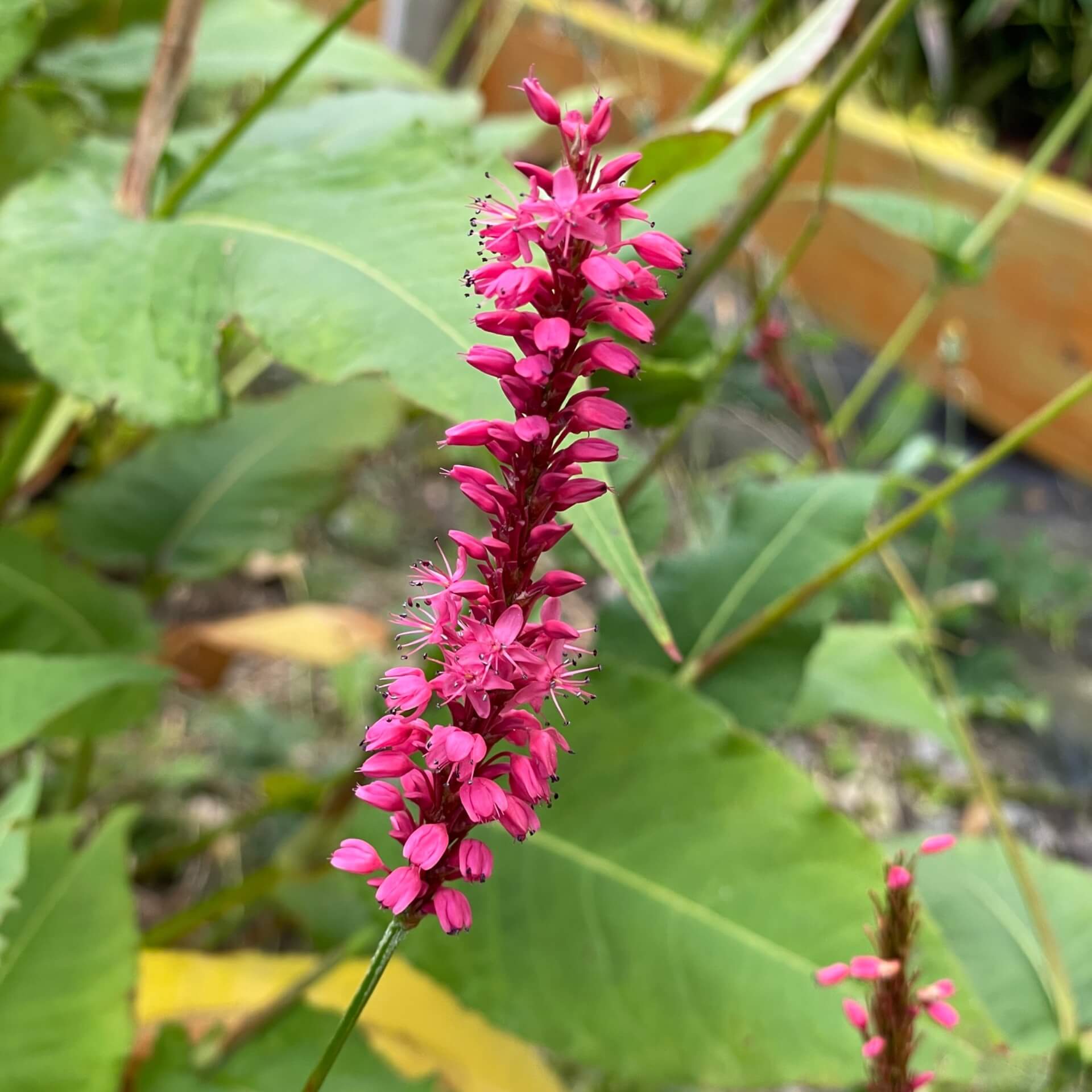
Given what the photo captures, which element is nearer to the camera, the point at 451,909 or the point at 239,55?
the point at 451,909

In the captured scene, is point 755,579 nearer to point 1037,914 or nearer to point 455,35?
point 1037,914

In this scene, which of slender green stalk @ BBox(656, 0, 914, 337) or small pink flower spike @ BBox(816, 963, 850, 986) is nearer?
small pink flower spike @ BBox(816, 963, 850, 986)

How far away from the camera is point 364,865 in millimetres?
247

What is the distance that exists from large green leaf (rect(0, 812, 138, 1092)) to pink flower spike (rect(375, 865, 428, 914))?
34 cm

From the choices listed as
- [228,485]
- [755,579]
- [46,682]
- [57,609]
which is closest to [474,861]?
[46,682]

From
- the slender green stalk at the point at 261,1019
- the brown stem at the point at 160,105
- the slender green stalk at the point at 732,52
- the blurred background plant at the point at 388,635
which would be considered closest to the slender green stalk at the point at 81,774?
the blurred background plant at the point at 388,635

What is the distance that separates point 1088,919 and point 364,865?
23.0 inches

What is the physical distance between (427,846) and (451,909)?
0.02 metres

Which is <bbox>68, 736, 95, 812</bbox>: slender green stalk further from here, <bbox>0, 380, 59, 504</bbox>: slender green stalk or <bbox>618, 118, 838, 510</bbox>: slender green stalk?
<bbox>618, 118, 838, 510</bbox>: slender green stalk

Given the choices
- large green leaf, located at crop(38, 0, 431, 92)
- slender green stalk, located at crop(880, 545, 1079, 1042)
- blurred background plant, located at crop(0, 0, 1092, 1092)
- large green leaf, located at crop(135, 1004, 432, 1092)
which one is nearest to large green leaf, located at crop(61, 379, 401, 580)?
blurred background plant, located at crop(0, 0, 1092, 1092)

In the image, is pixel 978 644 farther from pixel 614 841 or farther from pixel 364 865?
pixel 364 865

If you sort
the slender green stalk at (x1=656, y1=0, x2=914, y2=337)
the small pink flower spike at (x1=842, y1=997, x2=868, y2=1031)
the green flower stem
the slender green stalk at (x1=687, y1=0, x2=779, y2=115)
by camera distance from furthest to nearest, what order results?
the green flower stem, the slender green stalk at (x1=687, y1=0, x2=779, y2=115), the slender green stalk at (x1=656, y1=0, x2=914, y2=337), the small pink flower spike at (x1=842, y1=997, x2=868, y2=1031)

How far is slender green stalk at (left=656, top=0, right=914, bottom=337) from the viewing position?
47 centimetres

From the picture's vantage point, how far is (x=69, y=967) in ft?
1.68
